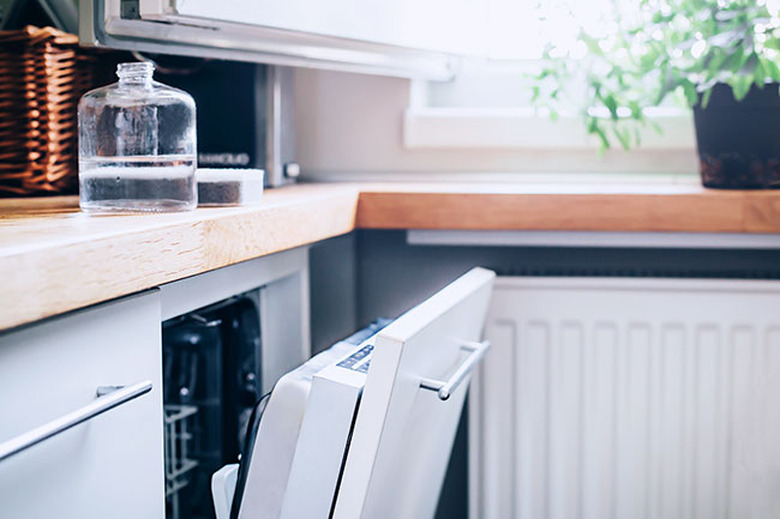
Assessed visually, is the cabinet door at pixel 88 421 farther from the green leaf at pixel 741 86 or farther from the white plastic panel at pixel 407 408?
the green leaf at pixel 741 86

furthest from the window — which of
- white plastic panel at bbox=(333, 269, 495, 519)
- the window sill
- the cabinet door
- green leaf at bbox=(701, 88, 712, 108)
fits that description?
the cabinet door

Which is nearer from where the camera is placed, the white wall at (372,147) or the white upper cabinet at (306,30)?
the white upper cabinet at (306,30)

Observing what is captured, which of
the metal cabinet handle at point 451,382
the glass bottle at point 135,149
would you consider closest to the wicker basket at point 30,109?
the glass bottle at point 135,149

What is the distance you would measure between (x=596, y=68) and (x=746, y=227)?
1.67ft

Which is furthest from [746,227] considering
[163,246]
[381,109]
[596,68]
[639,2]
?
[163,246]

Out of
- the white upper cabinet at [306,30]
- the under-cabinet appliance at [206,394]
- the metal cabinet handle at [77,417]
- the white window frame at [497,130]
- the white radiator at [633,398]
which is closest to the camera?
the metal cabinet handle at [77,417]

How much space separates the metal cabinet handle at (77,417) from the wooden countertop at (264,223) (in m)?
0.06

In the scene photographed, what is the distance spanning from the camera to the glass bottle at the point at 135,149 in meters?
0.80

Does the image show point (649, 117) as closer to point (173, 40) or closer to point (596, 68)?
point (596, 68)

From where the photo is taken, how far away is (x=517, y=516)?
135cm

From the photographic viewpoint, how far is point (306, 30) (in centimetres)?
114

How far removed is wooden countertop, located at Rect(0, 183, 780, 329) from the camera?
0.54m

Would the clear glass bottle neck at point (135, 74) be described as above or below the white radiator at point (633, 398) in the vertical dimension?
above

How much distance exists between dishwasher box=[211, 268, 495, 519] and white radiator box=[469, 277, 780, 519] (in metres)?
0.40
